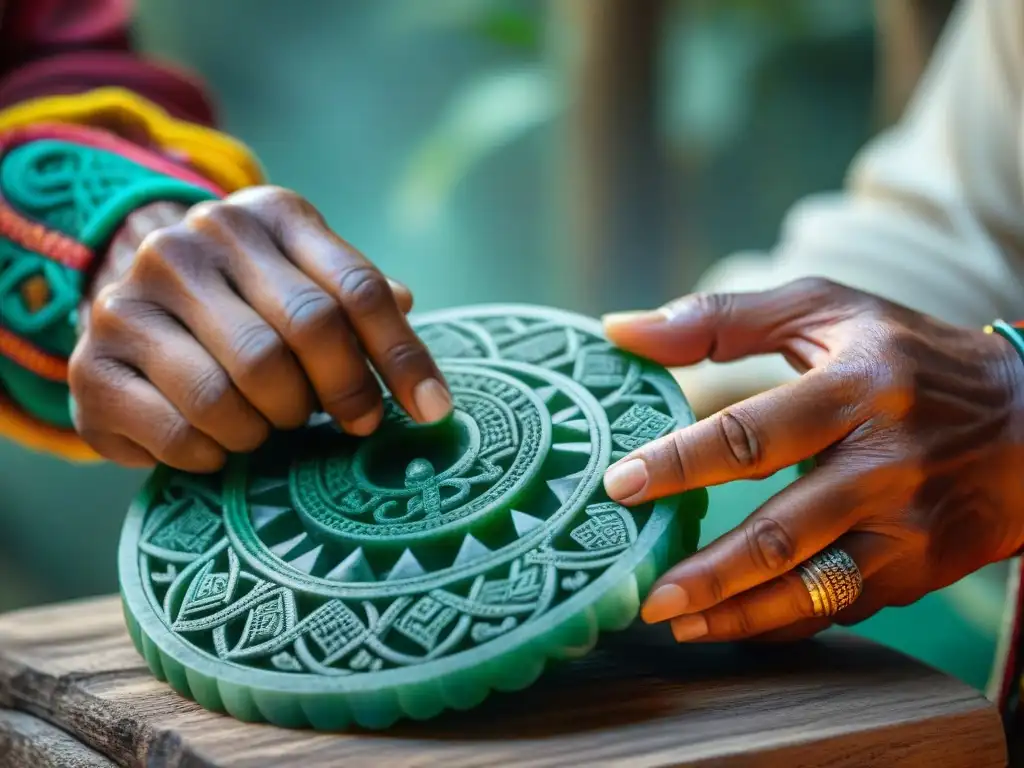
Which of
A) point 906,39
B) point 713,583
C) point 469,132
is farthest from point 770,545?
point 469,132

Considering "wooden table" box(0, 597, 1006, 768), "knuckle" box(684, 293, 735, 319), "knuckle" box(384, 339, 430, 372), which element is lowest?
"wooden table" box(0, 597, 1006, 768)

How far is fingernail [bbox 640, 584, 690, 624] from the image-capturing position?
72 cm

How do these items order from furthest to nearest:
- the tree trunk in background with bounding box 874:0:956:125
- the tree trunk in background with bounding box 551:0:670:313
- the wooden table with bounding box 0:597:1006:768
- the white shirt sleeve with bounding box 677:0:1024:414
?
the tree trunk in background with bounding box 551:0:670:313 < the tree trunk in background with bounding box 874:0:956:125 < the white shirt sleeve with bounding box 677:0:1024:414 < the wooden table with bounding box 0:597:1006:768

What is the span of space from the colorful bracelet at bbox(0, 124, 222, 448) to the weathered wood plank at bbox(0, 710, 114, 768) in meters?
0.38

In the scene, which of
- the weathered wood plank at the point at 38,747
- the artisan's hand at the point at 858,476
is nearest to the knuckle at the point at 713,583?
the artisan's hand at the point at 858,476

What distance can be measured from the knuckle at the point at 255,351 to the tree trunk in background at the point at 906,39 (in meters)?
2.01

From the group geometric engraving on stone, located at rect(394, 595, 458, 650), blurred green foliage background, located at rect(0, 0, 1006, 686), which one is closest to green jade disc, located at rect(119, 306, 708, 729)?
geometric engraving on stone, located at rect(394, 595, 458, 650)

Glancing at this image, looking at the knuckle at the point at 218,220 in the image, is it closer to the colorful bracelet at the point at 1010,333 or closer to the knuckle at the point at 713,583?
the knuckle at the point at 713,583

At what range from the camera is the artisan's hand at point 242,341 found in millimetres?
815

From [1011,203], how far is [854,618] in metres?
0.88

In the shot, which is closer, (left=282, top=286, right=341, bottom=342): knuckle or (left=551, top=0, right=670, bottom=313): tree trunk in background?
(left=282, top=286, right=341, bottom=342): knuckle

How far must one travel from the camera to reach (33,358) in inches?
43.3

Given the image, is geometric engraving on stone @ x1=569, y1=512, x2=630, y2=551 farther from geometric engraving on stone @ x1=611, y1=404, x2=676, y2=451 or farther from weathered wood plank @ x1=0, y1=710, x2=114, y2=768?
weathered wood plank @ x1=0, y1=710, x2=114, y2=768

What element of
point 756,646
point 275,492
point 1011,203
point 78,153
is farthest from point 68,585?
point 1011,203
